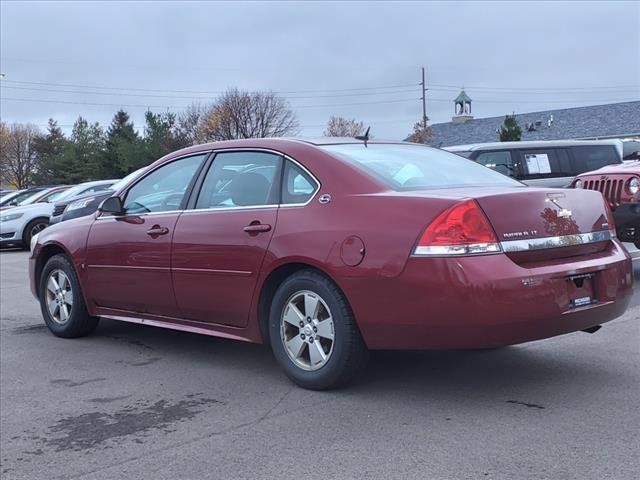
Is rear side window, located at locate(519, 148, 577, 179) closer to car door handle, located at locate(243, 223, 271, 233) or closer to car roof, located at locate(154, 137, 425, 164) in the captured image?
car roof, located at locate(154, 137, 425, 164)

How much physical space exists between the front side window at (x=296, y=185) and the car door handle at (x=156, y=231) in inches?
43.7

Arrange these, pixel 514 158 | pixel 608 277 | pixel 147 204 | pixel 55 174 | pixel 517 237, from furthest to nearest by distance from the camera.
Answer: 1. pixel 55 174
2. pixel 514 158
3. pixel 147 204
4. pixel 608 277
5. pixel 517 237

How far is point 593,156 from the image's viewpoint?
13992 mm

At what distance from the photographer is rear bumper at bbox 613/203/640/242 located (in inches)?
336

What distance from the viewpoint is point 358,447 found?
385 cm

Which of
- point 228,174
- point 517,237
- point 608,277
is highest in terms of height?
point 228,174

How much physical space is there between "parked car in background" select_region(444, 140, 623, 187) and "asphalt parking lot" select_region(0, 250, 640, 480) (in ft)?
23.3

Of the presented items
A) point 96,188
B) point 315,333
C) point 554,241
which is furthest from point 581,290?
point 96,188

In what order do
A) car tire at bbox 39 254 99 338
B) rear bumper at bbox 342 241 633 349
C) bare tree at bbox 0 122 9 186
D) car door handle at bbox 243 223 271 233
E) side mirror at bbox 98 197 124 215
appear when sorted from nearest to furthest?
rear bumper at bbox 342 241 633 349, car door handle at bbox 243 223 271 233, side mirror at bbox 98 197 124 215, car tire at bbox 39 254 99 338, bare tree at bbox 0 122 9 186

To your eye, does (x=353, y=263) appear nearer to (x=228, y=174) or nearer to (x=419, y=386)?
(x=419, y=386)

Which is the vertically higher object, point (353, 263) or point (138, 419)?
point (353, 263)

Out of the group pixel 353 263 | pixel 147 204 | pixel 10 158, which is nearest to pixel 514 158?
pixel 147 204

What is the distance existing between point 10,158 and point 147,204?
81.4m

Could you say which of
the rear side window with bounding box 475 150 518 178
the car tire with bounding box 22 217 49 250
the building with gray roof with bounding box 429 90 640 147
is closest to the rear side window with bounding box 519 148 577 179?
the rear side window with bounding box 475 150 518 178
